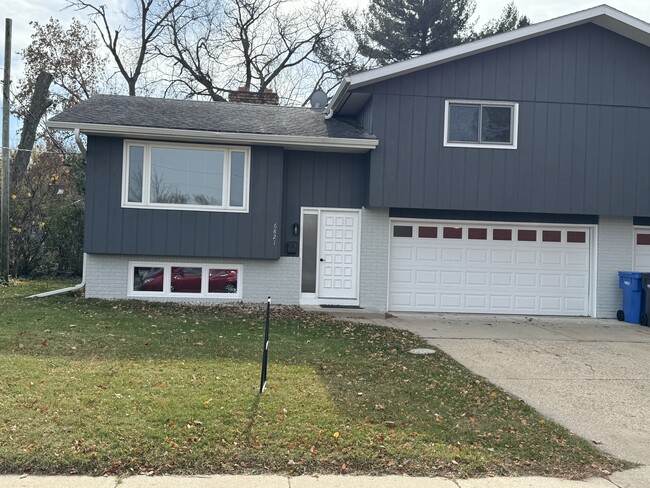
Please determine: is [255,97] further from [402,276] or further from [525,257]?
[525,257]

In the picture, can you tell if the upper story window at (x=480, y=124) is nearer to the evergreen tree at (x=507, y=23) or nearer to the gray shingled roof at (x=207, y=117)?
the gray shingled roof at (x=207, y=117)

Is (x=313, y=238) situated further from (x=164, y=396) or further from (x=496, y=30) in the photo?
(x=496, y=30)

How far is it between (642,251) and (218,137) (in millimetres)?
10030

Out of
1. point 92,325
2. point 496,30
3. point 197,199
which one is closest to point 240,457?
point 92,325

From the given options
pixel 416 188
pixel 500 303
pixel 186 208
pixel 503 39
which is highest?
pixel 503 39

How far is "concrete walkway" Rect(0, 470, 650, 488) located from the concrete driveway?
0.97 m

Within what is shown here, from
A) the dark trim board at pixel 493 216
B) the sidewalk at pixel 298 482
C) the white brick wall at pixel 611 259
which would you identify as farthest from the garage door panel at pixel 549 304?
the sidewalk at pixel 298 482

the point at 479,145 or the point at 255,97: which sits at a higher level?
the point at 255,97

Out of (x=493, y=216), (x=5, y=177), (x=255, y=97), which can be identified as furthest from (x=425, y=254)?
(x=5, y=177)

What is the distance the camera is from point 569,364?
317 inches

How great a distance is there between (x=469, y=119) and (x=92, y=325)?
8.69 meters

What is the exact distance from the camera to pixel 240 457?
173 inches

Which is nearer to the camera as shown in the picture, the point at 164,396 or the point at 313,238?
the point at 164,396

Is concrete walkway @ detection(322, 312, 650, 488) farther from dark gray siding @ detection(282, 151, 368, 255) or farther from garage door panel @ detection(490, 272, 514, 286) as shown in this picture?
dark gray siding @ detection(282, 151, 368, 255)
